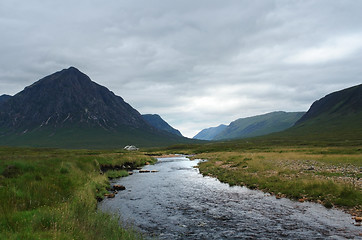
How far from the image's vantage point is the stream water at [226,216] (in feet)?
50.5

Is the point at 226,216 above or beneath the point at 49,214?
beneath

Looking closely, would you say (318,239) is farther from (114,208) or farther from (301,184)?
(114,208)

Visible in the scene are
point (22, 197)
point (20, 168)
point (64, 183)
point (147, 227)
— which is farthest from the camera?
point (20, 168)

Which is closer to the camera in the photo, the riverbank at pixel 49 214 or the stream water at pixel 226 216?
the riverbank at pixel 49 214

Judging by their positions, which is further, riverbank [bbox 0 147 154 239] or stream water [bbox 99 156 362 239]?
stream water [bbox 99 156 362 239]

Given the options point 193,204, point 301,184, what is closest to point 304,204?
point 301,184

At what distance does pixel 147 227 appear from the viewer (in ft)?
55.3

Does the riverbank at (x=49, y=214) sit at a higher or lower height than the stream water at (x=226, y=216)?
higher

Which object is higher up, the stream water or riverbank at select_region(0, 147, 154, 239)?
riverbank at select_region(0, 147, 154, 239)

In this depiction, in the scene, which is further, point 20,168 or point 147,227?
point 20,168

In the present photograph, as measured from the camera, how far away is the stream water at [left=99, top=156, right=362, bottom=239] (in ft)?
50.5

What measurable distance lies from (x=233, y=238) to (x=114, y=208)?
11.2 m

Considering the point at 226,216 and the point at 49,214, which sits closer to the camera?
the point at 49,214

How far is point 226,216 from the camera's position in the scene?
1923 cm
